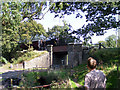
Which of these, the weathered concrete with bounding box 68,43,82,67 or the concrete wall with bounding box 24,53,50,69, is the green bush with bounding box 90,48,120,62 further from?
the concrete wall with bounding box 24,53,50,69

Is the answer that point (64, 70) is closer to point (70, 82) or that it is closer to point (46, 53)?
point (70, 82)

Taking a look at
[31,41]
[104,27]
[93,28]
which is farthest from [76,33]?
[31,41]

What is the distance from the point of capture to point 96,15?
3.97 meters

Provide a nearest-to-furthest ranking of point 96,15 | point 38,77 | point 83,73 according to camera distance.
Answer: point 83,73, point 38,77, point 96,15

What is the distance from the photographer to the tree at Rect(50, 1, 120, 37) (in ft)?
12.7

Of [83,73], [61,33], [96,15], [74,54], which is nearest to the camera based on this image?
[83,73]

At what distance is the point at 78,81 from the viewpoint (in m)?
3.47

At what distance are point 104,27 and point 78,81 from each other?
5.78ft

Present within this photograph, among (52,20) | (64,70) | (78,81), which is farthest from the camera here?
(52,20)

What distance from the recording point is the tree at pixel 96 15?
388cm

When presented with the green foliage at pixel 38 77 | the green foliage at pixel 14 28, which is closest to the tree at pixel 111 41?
the green foliage at pixel 38 77

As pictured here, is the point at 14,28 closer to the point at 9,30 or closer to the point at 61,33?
the point at 9,30

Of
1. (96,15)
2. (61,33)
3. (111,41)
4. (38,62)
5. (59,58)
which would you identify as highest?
(96,15)

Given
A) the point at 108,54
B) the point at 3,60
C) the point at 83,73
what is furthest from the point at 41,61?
the point at 108,54
